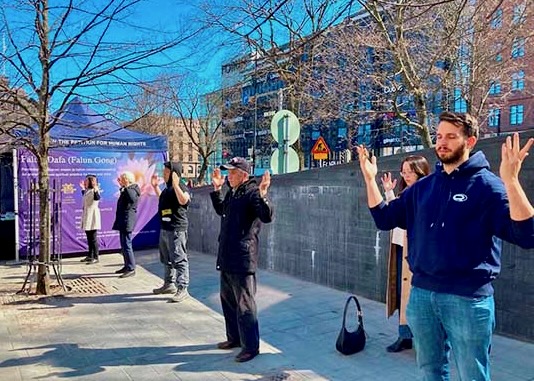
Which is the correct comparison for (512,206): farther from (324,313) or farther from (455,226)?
(324,313)

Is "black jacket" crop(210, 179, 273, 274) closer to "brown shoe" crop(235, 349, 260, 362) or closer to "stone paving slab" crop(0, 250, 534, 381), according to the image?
"brown shoe" crop(235, 349, 260, 362)

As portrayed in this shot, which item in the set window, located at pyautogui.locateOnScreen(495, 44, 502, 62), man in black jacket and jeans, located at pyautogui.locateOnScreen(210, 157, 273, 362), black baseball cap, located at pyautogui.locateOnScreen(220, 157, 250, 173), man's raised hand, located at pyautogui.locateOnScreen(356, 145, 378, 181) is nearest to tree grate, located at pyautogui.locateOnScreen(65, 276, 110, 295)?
man in black jacket and jeans, located at pyautogui.locateOnScreen(210, 157, 273, 362)

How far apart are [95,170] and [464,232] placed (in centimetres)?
876

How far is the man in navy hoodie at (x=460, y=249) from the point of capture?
2.28m

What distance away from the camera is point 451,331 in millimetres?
2373

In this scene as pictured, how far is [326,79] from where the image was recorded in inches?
527

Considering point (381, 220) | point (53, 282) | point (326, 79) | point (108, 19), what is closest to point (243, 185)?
point (381, 220)

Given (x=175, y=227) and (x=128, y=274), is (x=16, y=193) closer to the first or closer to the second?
(x=128, y=274)

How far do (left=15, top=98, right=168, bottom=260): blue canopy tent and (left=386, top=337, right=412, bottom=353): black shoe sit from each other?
21.4 ft

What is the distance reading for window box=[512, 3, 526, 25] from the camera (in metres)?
10.0

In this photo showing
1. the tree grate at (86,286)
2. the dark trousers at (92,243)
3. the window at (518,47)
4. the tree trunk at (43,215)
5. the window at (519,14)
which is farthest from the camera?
the window at (518,47)

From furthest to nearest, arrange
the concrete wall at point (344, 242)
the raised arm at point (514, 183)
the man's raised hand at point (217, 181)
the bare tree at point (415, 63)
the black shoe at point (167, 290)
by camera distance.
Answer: the bare tree at point (415, 63), the black shoe at point (167, 290), the man's raised hand at point (217, 181), the concrete wall at point (344, 242), the raised arm at point (514, 183)

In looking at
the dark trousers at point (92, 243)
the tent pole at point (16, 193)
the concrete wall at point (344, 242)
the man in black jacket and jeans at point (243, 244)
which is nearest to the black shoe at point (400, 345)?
the concrete wall at point (344, 242)

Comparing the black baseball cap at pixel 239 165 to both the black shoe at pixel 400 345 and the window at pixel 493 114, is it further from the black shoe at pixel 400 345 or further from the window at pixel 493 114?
the window at pixel 493 114
